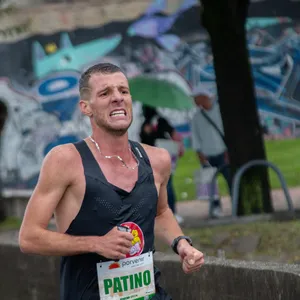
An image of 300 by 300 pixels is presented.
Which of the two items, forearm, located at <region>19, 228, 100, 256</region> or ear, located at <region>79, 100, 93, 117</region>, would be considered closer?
forearm, located at <region>19, 228, 100, 256</region>

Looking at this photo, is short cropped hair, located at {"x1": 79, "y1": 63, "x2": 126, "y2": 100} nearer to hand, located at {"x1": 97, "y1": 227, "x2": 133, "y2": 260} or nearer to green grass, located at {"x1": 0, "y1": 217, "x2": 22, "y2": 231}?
hand, located at {"x1": 97, "y1": 227, "x2": 133, "y2": 260}

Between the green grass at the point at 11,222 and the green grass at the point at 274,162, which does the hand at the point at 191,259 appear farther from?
the green grass at the point at 274,162

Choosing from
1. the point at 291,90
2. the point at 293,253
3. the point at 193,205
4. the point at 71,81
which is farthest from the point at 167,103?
the point at 293,253

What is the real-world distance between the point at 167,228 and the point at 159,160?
0.33m

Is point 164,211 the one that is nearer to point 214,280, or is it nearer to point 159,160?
point 159,160

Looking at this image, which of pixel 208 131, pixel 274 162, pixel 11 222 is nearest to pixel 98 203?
pixel 11 222

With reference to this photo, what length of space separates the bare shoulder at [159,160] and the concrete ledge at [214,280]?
105 cm

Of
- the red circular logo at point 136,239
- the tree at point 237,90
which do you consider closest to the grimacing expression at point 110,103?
the red circular logo at point 136,239

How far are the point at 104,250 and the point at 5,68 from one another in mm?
15577

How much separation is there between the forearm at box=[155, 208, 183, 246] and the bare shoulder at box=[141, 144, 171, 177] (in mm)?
222

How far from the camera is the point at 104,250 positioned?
3.75 meters

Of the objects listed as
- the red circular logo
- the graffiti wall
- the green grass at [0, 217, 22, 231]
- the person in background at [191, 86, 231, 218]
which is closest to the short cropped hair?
the red circular logo

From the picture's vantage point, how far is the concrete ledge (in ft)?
16.3

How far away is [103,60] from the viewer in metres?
18.1
